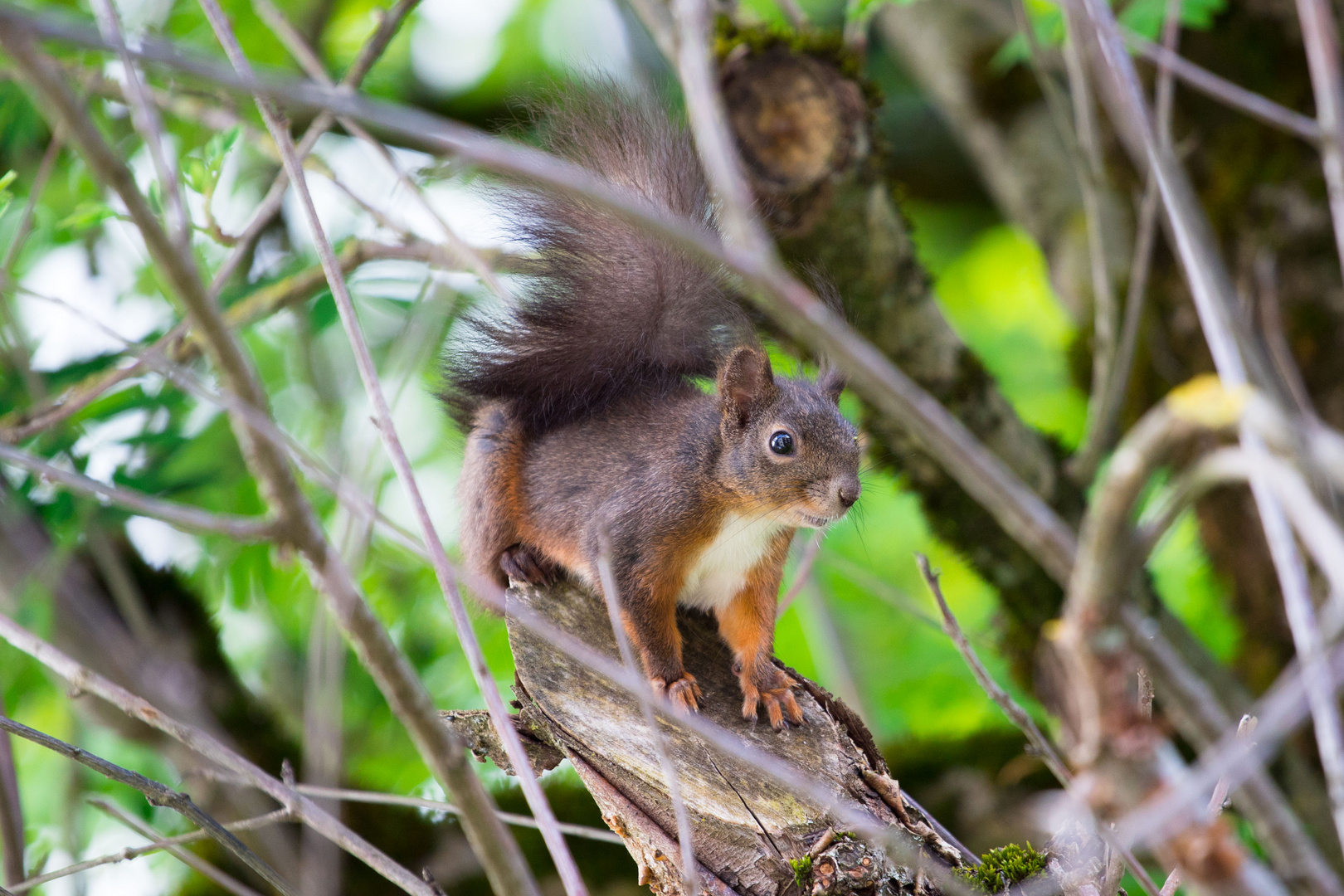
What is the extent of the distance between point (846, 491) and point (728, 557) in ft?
1.13

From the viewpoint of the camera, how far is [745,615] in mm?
2549

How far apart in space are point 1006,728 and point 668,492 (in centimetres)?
193

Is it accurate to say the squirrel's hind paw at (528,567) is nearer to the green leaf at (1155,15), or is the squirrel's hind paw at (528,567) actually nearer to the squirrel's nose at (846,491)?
the squirrel's nose at (846,491)

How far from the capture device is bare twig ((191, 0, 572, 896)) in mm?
1086

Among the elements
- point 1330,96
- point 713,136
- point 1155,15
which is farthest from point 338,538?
point 1155,15

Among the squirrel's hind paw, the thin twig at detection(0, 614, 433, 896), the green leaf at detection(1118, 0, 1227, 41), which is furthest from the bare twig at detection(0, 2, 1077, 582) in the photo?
the green leaf at detection(1118, 0, 1227, 41)

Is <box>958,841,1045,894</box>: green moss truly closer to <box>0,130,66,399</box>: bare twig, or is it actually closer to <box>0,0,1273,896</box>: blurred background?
<box>0,0,1273,896</box>: blurred background

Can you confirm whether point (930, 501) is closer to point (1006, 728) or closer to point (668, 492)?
point (1006, 728)

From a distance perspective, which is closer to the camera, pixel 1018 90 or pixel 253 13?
pixel 253 13

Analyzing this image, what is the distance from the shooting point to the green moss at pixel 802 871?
1.72m

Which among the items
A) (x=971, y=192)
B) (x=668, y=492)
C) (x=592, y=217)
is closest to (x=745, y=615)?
(x=668, y=492)

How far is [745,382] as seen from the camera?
2592 mm

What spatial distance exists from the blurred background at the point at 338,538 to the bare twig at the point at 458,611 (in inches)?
13.0

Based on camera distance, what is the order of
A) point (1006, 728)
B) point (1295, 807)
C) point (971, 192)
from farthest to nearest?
1. point (971, 192)
2. point (1006, 728)
3. point (1295, 807)
